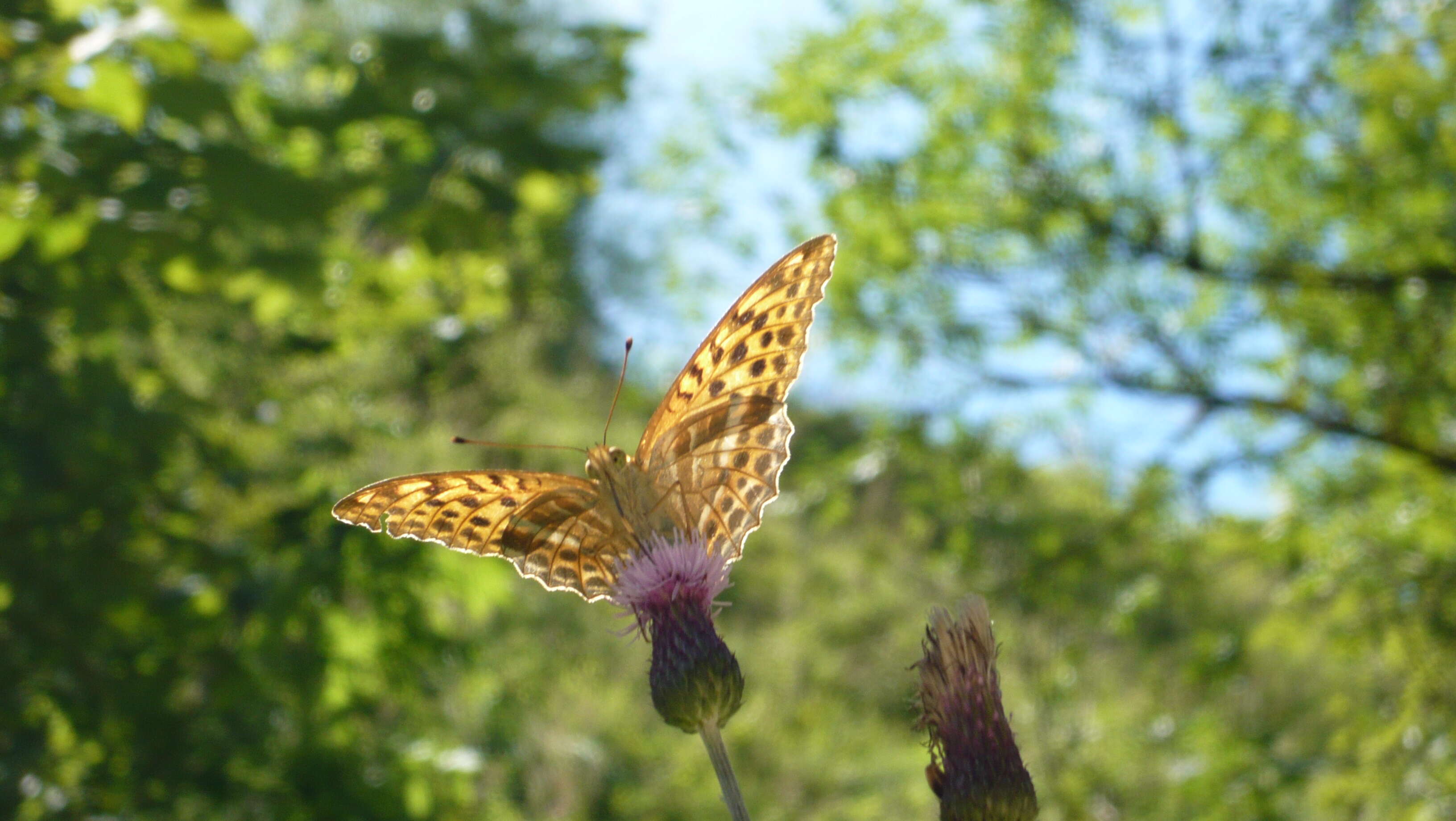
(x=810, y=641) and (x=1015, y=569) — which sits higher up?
(x=810, y=641)

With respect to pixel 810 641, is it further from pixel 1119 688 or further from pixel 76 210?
pixel 76 210


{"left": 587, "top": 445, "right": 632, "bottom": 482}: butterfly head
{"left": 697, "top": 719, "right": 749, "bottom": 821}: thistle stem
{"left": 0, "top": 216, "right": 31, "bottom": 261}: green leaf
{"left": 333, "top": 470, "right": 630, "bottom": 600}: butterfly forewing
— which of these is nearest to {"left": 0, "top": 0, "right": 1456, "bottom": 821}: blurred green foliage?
{"left": 0, "top": 216, "right": 31, "bottom": 261}: green leaf

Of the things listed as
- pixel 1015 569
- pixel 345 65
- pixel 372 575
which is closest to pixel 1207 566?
pixel 1015 569

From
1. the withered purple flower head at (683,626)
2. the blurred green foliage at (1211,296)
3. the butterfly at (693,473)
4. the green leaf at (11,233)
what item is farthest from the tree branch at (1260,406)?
the green leaf at (11,233)

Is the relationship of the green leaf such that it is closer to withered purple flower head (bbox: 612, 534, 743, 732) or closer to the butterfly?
the butterfly

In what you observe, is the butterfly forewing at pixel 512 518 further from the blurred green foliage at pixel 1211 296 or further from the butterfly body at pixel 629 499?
the blurred green foliage at pixel 1211 296

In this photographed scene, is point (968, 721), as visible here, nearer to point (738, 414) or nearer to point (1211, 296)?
point (738, 414)
